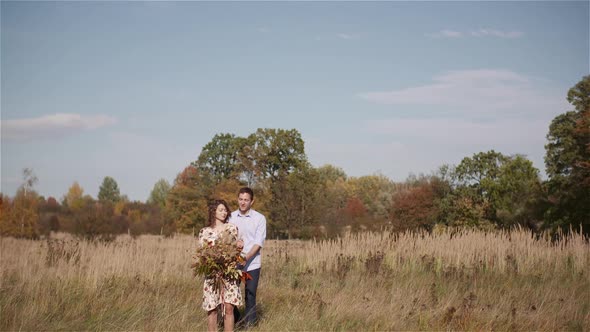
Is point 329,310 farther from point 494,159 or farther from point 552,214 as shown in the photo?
point 494,159

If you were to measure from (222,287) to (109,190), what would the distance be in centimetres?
7894

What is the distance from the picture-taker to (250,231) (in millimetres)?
6578

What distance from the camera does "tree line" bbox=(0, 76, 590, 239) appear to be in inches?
1020

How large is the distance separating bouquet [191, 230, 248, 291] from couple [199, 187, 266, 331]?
0.06m

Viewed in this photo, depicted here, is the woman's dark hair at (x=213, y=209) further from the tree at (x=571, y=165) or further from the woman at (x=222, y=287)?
the tree at (x=571, y=165)

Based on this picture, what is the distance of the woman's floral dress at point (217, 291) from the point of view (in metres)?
6.08

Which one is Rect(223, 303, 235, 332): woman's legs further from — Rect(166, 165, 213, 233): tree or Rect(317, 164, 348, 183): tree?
Rect(317, 164, 348, 183): tree

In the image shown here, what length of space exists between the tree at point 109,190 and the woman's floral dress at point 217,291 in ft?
255

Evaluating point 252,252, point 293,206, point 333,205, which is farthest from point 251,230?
point 333,205

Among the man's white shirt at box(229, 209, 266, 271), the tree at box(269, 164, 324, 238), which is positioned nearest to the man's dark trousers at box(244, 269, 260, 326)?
the man's white shirt at box(229, 209, 266, 271)

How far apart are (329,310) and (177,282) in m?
3.42

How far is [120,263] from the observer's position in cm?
1030

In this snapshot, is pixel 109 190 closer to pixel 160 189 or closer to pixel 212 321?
pixel 160 189

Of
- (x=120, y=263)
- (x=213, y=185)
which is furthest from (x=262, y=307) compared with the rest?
(x=213, y=185)
